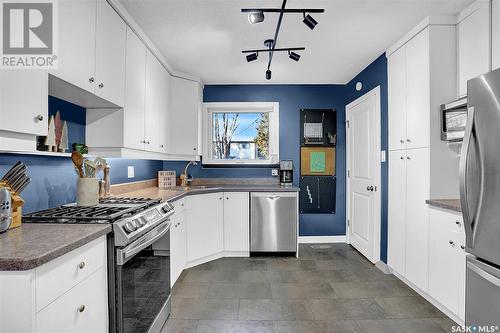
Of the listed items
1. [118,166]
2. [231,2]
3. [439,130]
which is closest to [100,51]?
[231,2]

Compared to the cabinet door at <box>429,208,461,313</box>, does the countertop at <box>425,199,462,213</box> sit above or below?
above

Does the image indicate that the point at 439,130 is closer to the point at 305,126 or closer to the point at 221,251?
the point at 305,126

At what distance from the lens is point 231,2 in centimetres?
220

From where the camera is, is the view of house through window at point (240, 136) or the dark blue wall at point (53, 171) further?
the view of house through window at point (240, 136)

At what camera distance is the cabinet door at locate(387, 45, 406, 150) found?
111 inches

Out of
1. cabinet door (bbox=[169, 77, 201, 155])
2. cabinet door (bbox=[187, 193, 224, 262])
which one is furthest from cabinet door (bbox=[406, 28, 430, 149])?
cabinet door (bbox=[169, 77, 201, 155])

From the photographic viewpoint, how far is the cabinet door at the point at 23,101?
113cm

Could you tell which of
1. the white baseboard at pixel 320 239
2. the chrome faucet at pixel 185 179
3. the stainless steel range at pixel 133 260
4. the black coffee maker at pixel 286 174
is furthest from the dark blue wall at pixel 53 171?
the white baseboard at pixel 320 239

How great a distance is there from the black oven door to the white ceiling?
1766 mm

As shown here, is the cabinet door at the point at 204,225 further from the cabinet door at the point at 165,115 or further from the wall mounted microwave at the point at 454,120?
the wall mounted microwave at the point at 454,120

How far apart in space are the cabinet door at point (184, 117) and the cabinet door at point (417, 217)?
2608 mm

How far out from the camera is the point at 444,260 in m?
2.20

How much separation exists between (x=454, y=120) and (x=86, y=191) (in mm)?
2787

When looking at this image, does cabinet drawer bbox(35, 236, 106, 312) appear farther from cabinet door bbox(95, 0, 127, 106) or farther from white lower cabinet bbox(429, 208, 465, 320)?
white lower cabinet bbox(429, 208, 465, 320)
